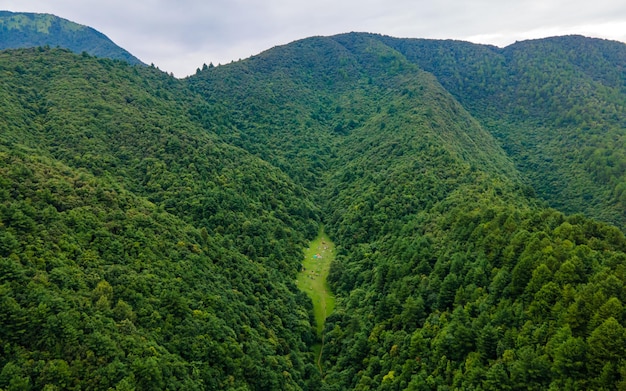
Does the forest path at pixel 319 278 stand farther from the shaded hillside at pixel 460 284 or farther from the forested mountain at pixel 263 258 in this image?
the shaded hillside at pixel 460 284

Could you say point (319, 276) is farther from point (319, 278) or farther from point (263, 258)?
point (263, 258)

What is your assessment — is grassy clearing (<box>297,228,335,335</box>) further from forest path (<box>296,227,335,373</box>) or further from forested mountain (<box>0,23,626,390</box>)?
forested mountain (<box>0,23,626,390</box>)

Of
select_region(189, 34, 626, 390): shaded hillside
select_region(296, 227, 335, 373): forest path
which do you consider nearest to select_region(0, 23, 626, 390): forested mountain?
select_region(189, 34, 626, 390): shaded hillside

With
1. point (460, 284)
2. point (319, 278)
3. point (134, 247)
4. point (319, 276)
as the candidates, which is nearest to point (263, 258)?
point (319, 278)

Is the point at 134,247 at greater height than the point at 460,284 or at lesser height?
greater

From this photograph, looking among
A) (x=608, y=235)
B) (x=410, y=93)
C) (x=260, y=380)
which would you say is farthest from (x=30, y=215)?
(x=410, y=93)

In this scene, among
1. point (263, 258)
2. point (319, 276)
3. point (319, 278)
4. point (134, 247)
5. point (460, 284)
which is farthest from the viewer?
point (319, 276)
